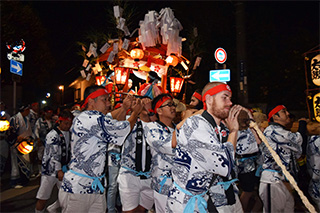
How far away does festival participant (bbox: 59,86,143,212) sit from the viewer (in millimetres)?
3512

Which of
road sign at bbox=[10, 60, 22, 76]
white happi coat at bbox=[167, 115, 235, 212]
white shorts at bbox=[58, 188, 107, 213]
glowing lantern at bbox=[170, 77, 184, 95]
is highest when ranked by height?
road sign at bbox=[10, 60, 22, 76]

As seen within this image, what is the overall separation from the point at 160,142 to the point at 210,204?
134 cm

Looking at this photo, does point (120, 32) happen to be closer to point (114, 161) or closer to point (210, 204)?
point (114, 161)

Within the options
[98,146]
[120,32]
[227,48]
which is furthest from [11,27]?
[227,48]

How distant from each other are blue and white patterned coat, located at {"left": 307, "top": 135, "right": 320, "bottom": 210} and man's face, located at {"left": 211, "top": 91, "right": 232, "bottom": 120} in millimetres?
2817

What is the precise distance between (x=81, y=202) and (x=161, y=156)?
1293 mm

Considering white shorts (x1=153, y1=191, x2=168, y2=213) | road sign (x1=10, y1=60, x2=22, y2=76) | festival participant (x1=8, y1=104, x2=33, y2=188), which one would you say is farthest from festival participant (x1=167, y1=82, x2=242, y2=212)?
road sign (x1=10, y1=60, x2=22, y2=76)

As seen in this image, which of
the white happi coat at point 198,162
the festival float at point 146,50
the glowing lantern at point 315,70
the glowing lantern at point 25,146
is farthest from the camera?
the festival float at point 146,50

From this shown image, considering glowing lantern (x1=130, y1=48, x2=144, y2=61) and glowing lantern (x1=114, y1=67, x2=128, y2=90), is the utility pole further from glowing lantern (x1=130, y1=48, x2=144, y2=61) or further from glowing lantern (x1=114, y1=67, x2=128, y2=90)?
glowing lantern (x1=114, y1=67, x2=128, y2=90)

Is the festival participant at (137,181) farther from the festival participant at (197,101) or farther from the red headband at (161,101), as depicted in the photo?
the festival participant at (197,101)

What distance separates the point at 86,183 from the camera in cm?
352

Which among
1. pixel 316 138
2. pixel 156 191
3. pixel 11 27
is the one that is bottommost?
pixel 156 191

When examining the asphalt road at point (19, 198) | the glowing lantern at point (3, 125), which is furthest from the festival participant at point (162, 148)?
the glowing lantern at point (3, 125)

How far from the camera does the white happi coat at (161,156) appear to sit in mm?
3803
